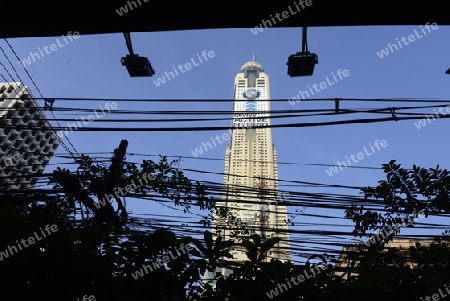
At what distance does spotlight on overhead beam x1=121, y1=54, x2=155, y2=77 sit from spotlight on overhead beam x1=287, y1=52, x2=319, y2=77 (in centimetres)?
190

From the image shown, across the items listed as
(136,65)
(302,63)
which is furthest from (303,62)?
(136,65)

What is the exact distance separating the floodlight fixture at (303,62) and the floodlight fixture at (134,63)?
191 cm

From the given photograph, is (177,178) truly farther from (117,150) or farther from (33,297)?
(33,297)

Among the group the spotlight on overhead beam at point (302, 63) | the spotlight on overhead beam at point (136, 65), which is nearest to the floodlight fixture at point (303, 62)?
the spotlight on overhead beam at point (302, 63)

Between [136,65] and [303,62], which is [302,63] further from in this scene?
[136,65]

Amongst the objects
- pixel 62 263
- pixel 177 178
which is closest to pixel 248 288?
pixel 62 263

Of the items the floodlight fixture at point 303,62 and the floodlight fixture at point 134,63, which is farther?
the floodlight fixture at point 134,63

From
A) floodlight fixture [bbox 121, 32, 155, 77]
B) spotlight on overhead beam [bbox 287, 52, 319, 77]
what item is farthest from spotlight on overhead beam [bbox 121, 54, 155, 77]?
spotlight on overhead beam [bbox 287, 52, 319, 77]

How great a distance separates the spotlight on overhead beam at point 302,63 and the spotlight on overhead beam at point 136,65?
1901mm

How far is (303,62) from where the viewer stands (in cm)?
430

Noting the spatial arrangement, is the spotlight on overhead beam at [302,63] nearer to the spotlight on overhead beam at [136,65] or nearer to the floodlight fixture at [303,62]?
the floodlight fixture at [303,62]

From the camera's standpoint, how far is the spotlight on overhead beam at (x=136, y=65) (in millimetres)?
4391

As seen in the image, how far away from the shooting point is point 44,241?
2.39 m

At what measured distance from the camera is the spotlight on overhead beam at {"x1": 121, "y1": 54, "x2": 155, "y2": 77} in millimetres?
4391
